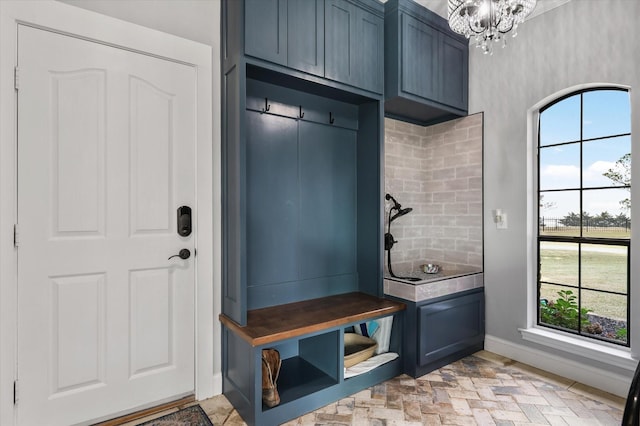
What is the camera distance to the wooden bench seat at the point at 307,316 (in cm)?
199

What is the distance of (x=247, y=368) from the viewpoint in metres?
2.01

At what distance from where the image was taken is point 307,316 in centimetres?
226

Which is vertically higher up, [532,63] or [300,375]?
[532,63]

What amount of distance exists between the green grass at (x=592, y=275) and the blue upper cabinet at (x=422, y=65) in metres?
1.50

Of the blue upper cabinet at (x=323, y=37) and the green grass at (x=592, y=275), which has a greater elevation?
the blue upper cabinet at (x=323, y=37)
